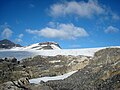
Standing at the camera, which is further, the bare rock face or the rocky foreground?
the rocky foreground

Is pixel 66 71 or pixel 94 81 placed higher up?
pixel 66 71

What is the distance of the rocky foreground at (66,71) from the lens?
750 inches

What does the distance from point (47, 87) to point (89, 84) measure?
138 inches

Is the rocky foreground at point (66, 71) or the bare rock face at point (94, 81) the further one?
the rocky foreground at point (66, 71)

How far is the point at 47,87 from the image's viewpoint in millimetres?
20141

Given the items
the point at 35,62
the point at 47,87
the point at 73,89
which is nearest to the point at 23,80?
the point at 47,87

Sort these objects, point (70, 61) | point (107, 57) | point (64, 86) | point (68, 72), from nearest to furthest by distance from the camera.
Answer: point (64, 86), point (107, 57), point (68, 72), point (70, 61)

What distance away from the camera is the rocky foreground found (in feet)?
62.5

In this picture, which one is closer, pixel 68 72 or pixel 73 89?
pixel 73 89

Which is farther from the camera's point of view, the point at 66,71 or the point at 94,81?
the point at 66,71

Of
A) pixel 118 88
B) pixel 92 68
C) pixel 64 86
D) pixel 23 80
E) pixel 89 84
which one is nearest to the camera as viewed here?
pixel 118 88

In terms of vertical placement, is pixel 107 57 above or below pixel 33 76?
above

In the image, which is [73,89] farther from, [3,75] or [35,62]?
[35,62]

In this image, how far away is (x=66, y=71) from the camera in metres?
29.8
